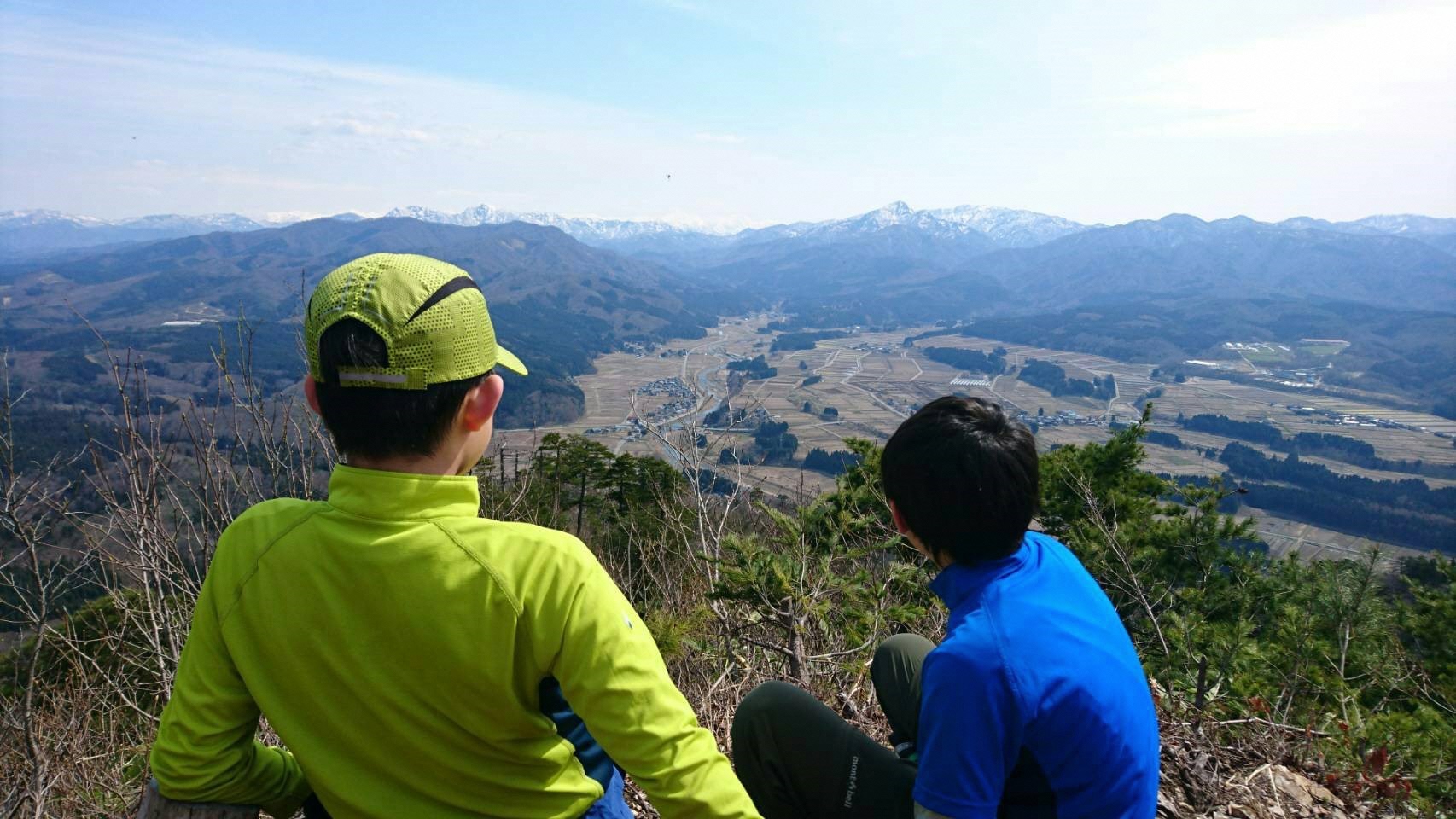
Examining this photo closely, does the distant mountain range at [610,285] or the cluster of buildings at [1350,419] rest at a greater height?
the distant mountain range at [610,285]

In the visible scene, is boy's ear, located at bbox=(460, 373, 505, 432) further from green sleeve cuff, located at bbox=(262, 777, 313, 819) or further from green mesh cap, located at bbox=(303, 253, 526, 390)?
green sleeve cuff, located at bbox=(262, 777, 313, 819)

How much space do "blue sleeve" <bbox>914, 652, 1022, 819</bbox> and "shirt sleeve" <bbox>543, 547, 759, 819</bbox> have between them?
391 millimetres

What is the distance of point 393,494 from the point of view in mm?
1093

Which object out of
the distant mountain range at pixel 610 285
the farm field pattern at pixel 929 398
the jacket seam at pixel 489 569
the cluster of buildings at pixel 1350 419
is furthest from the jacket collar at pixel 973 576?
the cluster of buildings at pixel 1350 419

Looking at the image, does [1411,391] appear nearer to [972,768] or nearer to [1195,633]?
[1195,633]

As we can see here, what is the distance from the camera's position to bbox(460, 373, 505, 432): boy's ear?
1.17 meters

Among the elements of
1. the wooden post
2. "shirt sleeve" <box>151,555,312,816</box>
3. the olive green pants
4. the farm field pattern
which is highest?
"shirt sleeve" <box>151,555,312,816</box>

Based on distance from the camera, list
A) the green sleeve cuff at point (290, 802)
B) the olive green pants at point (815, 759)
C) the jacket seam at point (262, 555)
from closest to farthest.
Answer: the jacket seam at point (262, 555), the green sleeve cuff at point (290, 802), the olive green pants at point (815, 759)

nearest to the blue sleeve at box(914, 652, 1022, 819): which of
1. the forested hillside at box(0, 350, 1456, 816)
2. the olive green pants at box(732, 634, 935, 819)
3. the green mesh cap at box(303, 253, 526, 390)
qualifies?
the olive green pants at box(732, 634, 935, 819)

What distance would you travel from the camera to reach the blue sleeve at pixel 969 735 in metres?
1.22

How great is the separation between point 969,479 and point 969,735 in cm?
47

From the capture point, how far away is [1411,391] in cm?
6806

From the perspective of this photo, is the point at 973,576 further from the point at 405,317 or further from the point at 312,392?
the point at 312,392

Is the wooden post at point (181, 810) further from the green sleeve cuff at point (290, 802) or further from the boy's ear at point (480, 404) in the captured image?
the boy's ear at point (480, 404)
